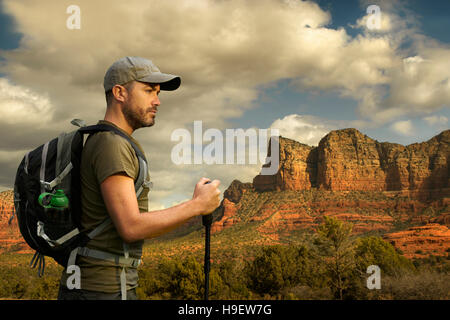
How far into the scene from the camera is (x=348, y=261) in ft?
129

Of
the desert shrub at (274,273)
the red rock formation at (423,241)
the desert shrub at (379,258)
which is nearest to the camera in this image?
the desert shrub at (379,258)

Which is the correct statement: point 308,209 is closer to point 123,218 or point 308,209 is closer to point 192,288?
point 192,288

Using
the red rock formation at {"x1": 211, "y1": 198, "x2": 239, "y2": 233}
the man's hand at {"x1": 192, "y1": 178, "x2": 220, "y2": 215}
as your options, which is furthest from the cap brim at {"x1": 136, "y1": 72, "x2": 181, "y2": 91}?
the red rock formation at {"x1": 211, "y1": 198, "x2": 239, "y2": 233}

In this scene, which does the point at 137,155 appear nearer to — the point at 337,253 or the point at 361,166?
the point at 337,253

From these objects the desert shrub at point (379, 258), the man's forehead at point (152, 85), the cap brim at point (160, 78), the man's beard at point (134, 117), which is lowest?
the desert shrub at point (379, 258)

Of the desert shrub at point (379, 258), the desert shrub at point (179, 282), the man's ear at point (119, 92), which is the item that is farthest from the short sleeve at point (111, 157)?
the desert shrub at point (379, 258)

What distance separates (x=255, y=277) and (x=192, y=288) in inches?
328

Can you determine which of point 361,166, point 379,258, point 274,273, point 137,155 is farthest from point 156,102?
point 361,166

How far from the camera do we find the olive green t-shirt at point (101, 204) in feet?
A: 6.52

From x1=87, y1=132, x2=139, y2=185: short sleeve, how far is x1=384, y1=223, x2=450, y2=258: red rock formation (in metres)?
88.2

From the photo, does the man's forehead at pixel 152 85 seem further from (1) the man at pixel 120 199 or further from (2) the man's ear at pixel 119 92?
(2) the man's ear at pixel 119 92

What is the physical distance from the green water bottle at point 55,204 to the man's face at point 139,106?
587 mm

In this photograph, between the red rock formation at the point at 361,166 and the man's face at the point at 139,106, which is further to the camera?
the red rock formation at the point at 361,166

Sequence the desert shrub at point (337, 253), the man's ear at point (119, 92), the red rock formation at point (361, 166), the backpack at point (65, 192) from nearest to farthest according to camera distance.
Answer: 1. the backpack at point (65, 192)
2. the man's ear at point (119, 92)
3. the desert shrub at point (337, 253)
4. the red rock formation at point (361, 166)
